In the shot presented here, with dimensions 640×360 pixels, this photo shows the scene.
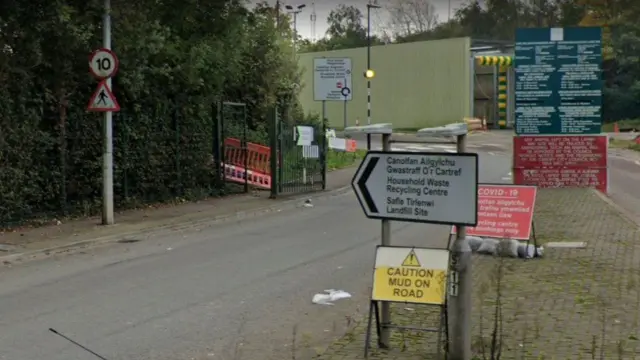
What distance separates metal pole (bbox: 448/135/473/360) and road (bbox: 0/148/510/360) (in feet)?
4.67

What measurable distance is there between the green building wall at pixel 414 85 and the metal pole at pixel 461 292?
49904 millimetres

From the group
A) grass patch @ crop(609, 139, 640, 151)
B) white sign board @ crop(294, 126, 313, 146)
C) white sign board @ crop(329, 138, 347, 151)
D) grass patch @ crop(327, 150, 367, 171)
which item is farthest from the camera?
grass patch @ crop(609, 139, 640, 151)

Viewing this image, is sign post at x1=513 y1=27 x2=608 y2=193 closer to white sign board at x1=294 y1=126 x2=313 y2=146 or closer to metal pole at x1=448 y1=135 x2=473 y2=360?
white sign board at x1=294 y1=126 x2=313 y2=146

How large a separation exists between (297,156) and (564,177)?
265 inches

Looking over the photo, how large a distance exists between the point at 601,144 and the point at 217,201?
30.1 feet

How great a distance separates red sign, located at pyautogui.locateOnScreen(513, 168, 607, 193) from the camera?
18.7 m

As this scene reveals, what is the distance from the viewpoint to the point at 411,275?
5695 mm

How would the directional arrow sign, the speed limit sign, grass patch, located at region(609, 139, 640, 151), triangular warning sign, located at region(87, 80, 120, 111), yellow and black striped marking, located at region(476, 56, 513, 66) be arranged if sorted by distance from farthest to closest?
yellow and black striped marking, located at region(476, 56, 513, 66)
grass patch, located at region(609, 139, 640, 151)
triangular warning sign, located at region(87, 80, 120, 111)
the speed limit sign
the directional arrow sign

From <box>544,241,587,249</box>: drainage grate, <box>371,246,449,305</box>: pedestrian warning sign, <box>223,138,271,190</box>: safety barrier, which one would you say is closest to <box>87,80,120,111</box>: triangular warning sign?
<box>223,138,271,190</box>: safety barrier

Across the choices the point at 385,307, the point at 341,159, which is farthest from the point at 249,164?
the point at 385,307

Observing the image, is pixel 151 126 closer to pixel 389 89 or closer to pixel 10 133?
pixel 10 133

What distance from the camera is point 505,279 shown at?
8.78 meters

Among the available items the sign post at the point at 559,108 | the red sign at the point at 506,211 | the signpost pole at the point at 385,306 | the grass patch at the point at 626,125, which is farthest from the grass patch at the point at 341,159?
the grass patch at the point at 626,125

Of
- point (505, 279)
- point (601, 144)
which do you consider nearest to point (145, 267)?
point (505, 279)
